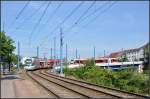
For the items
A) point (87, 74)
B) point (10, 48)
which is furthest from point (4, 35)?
point (87, 74)

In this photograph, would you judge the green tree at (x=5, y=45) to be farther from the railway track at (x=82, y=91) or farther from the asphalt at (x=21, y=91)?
the railway track at (x=82, y=91)

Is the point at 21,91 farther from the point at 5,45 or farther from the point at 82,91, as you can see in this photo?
the point at 5,45

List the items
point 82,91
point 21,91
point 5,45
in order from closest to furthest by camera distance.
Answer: point 82,91 → point 21,91 → point 5,45

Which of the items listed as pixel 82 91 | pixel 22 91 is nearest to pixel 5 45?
pixel 22 91

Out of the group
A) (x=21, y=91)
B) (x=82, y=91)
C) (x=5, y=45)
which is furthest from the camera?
(x=5, y=45)

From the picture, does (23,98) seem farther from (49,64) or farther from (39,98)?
(49,64)

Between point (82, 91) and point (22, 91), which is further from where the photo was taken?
point (22, 91)

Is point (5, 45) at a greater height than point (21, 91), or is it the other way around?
point (5, 45)

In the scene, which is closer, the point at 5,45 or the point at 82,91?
the point at 82,91

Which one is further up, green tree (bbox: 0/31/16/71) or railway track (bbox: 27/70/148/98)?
green tree (bbox: 0/31/16/71)

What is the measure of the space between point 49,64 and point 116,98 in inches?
3736

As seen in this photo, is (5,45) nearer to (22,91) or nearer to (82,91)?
(22,91)

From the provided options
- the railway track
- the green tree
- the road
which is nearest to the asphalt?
the road

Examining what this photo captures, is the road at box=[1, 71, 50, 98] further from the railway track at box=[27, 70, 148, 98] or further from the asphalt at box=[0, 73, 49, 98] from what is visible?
the railway track at box=[27, 70, 148, 98]
